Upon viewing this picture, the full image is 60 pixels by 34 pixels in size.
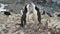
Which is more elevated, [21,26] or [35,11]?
[35,11]

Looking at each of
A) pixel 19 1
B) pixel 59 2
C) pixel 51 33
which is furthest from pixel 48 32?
pixel 19 1

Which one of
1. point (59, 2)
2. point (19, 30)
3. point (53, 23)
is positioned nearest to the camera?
point (19, 30)

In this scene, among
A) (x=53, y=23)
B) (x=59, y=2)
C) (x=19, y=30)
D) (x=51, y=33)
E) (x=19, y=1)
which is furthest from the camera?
(x=19, y=1)

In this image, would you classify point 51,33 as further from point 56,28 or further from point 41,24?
point 41,24

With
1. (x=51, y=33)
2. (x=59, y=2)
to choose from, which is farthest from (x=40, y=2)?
(x=51, y=33)

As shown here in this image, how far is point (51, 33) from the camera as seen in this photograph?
17.0 ft

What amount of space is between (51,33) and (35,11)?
31.3 inches

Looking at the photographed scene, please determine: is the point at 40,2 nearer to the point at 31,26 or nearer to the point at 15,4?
the point at 15,4

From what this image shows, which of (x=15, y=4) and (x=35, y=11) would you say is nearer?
(x=35, y=11)

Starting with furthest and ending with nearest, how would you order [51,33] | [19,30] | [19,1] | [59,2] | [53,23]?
[19,1] → [59,2] → [53,23] → [19,30] → [51,33]

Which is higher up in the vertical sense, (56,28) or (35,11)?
(35,11)

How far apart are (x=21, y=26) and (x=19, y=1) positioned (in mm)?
6941

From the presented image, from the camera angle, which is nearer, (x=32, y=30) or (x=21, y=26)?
(x=32, y=30)

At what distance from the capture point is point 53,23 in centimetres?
596
